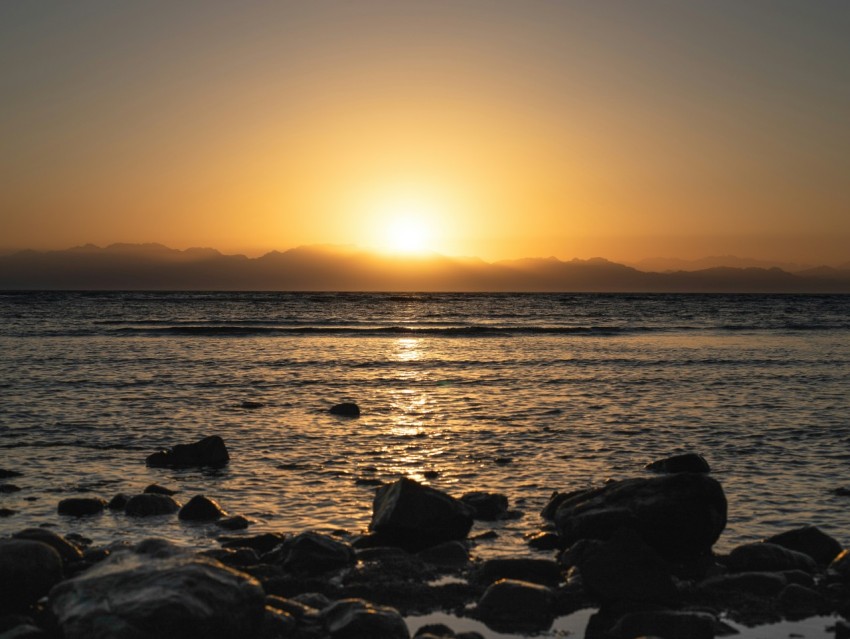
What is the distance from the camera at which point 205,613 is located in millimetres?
6680

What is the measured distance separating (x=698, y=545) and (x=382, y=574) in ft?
13.6

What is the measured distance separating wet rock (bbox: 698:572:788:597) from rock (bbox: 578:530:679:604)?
48cm

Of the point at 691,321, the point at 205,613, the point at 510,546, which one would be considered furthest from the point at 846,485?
the point at 691,321

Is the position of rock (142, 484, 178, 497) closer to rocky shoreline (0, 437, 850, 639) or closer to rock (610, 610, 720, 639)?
rocky shoreline (0, 437, 850, 639)

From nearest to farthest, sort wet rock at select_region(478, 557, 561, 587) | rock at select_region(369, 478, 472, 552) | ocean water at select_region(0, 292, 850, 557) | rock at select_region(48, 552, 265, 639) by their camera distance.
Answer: rock at select_region(48, 552, 265, 639), wet rock at select_region(478, 557, 561, 587), rock at select_region(369, 478, 472, 552), ocean water at select_region(0, 292, 850, 557)

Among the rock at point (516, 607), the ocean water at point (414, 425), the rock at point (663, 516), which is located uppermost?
the rock at point (663, 516)

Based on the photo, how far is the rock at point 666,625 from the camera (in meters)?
7.43

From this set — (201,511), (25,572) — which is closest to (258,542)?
(201,511)

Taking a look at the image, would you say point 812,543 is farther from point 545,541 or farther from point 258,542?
point 258,542

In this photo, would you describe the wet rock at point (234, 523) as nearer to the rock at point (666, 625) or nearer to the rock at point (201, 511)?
the rock at point (201, 511)

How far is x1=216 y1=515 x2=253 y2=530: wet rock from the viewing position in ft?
37.1

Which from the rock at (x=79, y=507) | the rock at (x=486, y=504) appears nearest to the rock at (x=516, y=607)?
the rock at (x=486, y=504)

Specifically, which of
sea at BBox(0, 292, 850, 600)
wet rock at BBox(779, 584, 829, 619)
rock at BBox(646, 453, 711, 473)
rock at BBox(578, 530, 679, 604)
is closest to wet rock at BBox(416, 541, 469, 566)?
sea at BBox(0, 292, 850, 600)

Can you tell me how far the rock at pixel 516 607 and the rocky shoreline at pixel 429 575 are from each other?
0.8 inches
